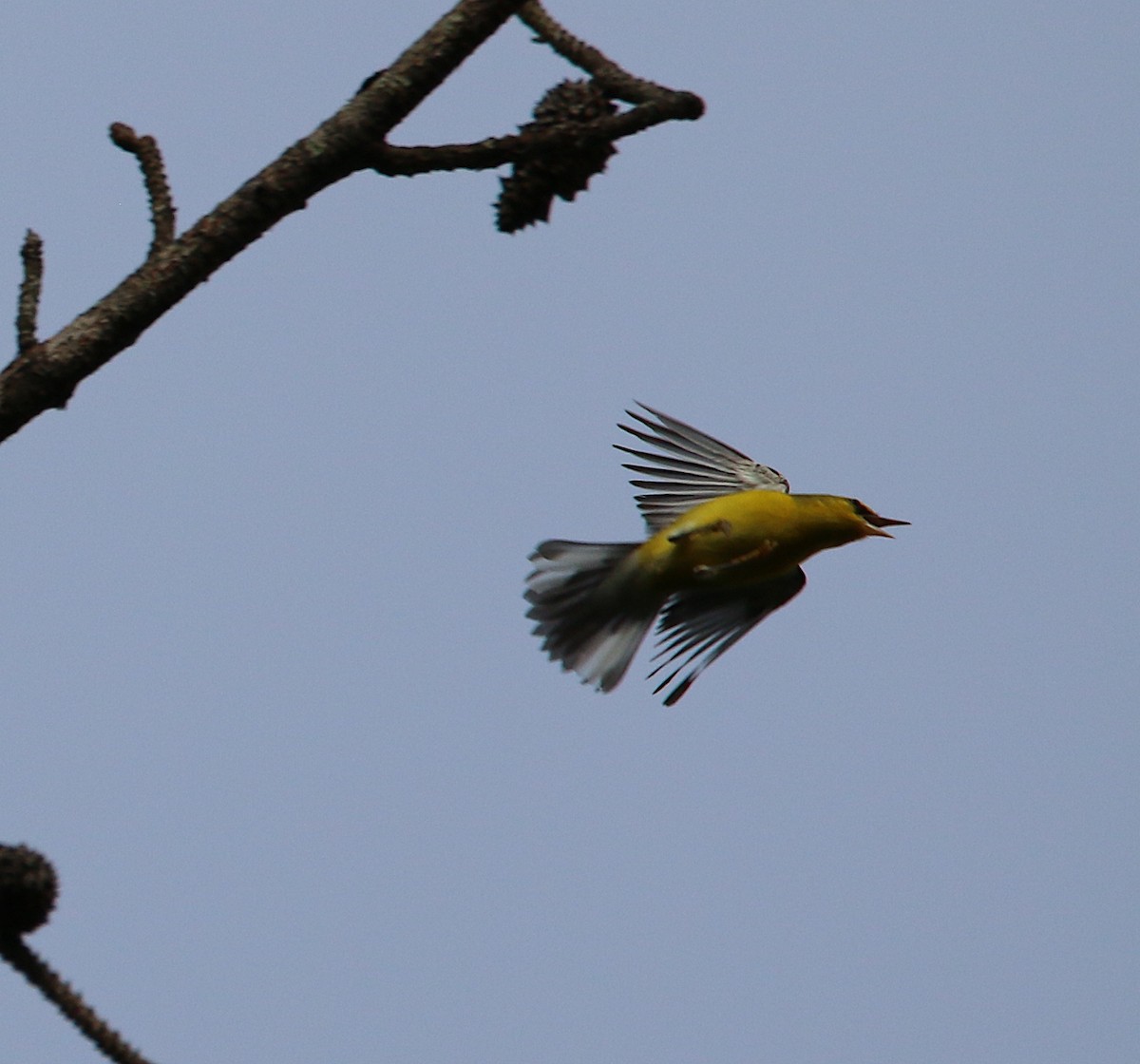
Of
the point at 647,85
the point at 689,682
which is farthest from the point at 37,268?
the point at 689,682

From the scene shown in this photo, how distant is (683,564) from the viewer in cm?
530

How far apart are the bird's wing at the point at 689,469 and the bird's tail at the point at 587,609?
0.83 feet

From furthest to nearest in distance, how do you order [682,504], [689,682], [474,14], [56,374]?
[682,504] < [689,682] < [474,14] < [56,374]

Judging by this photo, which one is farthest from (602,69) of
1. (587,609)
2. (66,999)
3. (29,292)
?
(587,609)

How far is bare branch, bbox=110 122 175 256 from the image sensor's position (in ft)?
10.5

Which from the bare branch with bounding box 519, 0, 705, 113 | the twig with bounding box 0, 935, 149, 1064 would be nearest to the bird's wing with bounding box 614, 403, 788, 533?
the bare branch with bounding box 519, 0, 705, 113

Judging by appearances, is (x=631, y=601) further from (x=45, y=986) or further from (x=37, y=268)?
(x=45, y=986)

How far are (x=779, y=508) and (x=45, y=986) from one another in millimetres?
3505

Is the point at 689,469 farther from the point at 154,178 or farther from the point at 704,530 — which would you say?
the point at 154,178

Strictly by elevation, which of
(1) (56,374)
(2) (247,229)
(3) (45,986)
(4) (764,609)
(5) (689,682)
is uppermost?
(4) (764,609)

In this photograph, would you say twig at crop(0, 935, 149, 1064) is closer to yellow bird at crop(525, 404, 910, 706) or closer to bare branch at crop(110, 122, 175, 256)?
bare branch at crop(110, 122, 175, 256)

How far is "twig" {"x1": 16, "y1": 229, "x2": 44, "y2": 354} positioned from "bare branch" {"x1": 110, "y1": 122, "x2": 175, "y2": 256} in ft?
0.67

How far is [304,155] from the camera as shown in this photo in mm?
3203

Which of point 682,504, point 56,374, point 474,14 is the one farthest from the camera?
point 682,504
